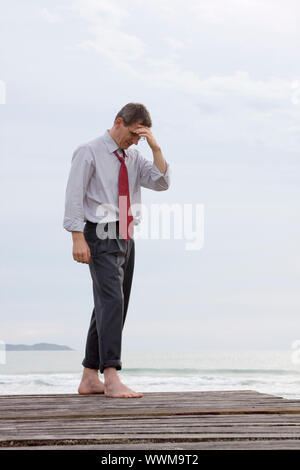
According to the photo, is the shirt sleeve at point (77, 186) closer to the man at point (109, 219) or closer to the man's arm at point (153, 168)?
the man at point (109, 219)

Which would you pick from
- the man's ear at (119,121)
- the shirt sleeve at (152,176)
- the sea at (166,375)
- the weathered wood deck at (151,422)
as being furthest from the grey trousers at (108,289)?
the sea at (166,375)

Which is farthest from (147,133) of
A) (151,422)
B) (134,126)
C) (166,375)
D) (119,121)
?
(166,375)

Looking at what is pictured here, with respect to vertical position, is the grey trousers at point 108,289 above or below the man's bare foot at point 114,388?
above

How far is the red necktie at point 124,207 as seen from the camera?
4.05 m

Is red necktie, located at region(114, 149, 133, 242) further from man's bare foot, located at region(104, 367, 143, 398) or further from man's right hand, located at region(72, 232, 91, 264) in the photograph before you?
man's bare foot, located at region(104, 367, 143, 398)

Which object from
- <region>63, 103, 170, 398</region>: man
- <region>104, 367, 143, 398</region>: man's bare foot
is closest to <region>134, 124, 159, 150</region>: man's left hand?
<region>63, 103, 170, 398</region>: man

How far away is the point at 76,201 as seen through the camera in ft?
13.0

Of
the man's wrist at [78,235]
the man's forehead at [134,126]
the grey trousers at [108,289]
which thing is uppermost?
the man's forehead at [134,126]

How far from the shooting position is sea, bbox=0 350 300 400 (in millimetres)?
17938

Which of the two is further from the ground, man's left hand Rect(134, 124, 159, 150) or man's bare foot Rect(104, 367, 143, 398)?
man's left hand Rect(134, 124, 159, 150)

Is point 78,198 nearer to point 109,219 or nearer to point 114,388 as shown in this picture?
point 109,219

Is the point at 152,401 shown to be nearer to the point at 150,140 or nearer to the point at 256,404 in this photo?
the point at 256,404

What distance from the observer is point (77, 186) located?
4.01 metres

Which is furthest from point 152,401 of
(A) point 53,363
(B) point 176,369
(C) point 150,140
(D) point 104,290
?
(A) point 53,363
